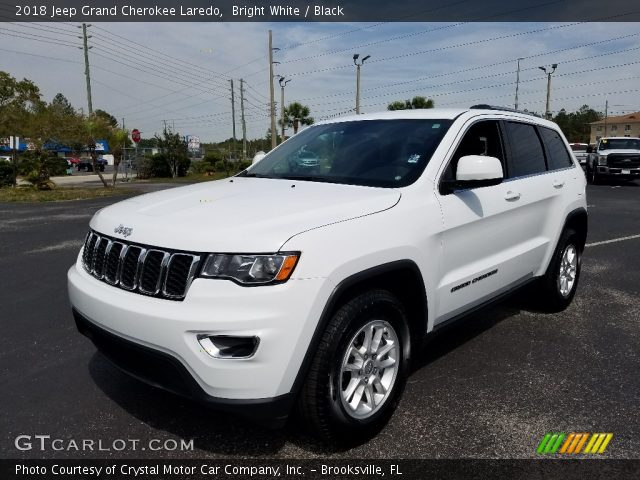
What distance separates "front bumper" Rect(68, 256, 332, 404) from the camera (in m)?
2.29

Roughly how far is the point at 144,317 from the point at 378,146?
2.01 meters

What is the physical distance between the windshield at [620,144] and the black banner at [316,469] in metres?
23.7

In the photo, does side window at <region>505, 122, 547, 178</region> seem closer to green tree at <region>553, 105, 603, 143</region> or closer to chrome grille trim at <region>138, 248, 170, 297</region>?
chrome grille trim at <region>138, 248, 170, 297</region>

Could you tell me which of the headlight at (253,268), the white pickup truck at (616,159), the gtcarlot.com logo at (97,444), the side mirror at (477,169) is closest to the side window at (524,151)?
the side mirror at (477,169)

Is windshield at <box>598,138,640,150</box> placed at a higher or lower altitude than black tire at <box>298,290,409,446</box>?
higher

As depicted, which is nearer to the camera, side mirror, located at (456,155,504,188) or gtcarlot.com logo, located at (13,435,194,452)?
gtcarlot.com logo, located at (13,435,194,452)

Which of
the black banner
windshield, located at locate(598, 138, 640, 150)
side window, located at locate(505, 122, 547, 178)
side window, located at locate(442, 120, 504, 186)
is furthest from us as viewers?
windshield, located at locate(598, 138, 640, 150)

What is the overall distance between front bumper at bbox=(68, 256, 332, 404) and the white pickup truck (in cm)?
2327

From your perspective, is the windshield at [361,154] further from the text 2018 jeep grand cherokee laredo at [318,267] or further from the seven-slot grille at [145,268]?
the seven-slot grille at [145,268]

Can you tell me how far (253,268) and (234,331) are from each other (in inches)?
11.3

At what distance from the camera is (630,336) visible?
443 cm

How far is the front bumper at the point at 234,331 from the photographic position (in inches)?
90.3

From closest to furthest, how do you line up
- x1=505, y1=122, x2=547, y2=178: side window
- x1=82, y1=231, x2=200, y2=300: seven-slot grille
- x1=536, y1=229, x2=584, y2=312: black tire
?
x1=82, y1=231, x2=200, y2=300: seven-slot grille < x1=505, y1=122, x2=547, y2=178: side window < x1=536, y1=229, x2=584, y2=312: black tire

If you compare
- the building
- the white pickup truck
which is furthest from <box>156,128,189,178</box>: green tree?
the building
